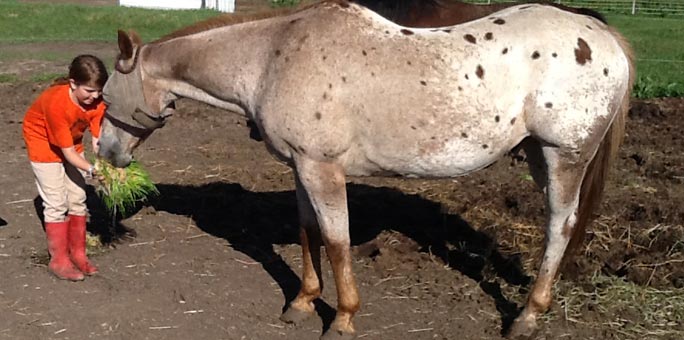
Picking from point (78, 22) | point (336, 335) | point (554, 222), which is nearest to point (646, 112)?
point (554, 222)

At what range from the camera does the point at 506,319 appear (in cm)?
486

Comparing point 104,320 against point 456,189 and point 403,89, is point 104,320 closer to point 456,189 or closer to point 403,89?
point 403,89

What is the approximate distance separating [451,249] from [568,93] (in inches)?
76.9

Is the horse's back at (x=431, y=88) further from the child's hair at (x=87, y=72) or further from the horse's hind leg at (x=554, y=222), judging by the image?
the child's hair at (x=87, y=72)

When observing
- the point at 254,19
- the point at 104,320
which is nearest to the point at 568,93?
the point at 254,19

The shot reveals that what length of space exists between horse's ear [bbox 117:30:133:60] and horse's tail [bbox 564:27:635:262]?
2.76 metres

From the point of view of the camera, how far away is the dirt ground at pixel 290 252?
470 cm

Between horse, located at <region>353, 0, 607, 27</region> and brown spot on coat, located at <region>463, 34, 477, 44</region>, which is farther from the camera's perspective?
horse, located at <region>353, 0, 607, 27</region>

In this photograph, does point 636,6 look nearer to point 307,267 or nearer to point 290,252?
point 290,252

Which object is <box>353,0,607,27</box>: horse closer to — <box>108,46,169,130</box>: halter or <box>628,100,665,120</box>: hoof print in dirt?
<box>108,46,169,130</box>: halter

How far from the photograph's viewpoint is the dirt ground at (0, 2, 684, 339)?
470 cm

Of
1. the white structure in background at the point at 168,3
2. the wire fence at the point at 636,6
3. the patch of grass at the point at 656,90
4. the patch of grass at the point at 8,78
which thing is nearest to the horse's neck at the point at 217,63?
the patch of grass at the point at 8,78

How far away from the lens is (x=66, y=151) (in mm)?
4805

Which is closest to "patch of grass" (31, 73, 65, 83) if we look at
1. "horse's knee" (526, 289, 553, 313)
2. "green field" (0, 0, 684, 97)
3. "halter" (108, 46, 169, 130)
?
"green field" (0, 0, 684, 97)
